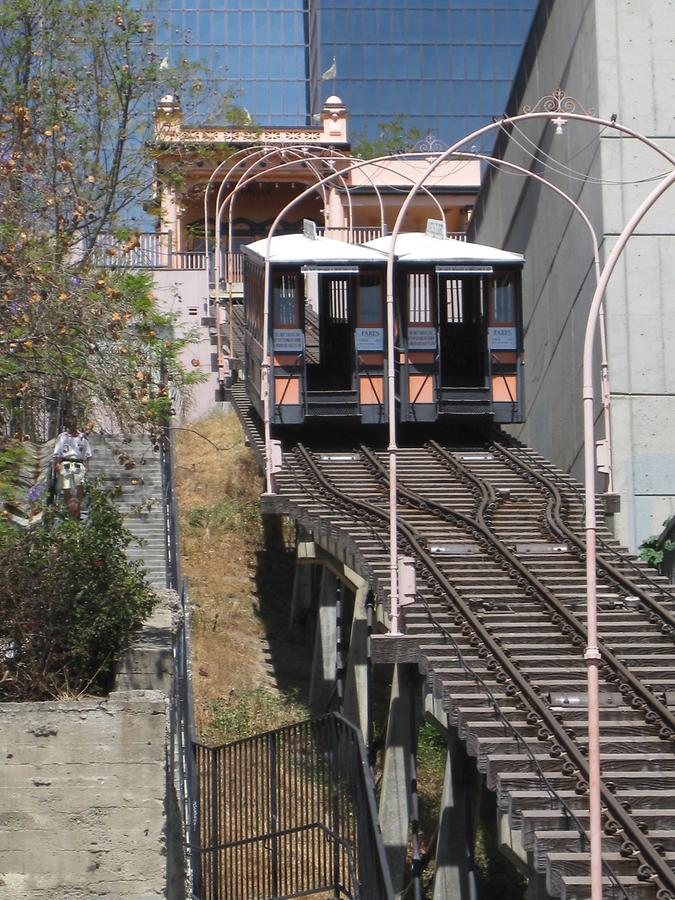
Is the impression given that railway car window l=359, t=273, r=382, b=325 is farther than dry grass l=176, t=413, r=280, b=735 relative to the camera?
Yes

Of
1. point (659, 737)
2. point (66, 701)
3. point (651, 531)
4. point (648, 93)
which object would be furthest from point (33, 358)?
point (648, 93)

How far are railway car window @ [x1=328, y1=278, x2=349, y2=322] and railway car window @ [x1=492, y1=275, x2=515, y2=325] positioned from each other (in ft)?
9.23

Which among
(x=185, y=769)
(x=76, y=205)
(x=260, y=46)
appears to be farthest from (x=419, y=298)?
(x=260, y=46)

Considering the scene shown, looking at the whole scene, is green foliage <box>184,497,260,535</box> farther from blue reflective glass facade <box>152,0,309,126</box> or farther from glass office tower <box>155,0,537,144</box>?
blue reflective glass facade <box>152,0,309,126</box>

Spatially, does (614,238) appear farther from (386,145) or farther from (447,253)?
(386,145)

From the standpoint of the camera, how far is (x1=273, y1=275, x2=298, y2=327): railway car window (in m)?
29.6

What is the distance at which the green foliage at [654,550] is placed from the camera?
2559 cm

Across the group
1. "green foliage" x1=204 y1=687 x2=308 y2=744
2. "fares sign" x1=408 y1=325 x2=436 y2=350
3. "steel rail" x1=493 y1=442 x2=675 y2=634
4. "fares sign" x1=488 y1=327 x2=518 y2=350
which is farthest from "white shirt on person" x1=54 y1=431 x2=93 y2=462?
"fares sign" x1=488 y1=327 x2=518 y2=350

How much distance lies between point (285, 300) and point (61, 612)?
16203 millimetres

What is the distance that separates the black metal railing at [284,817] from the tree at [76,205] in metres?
3.47

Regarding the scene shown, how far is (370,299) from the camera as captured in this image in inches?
1180

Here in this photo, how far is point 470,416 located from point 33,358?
47.7 feet

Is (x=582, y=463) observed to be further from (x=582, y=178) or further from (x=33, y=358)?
(x=33, y=358)

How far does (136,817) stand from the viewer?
12656 mm
